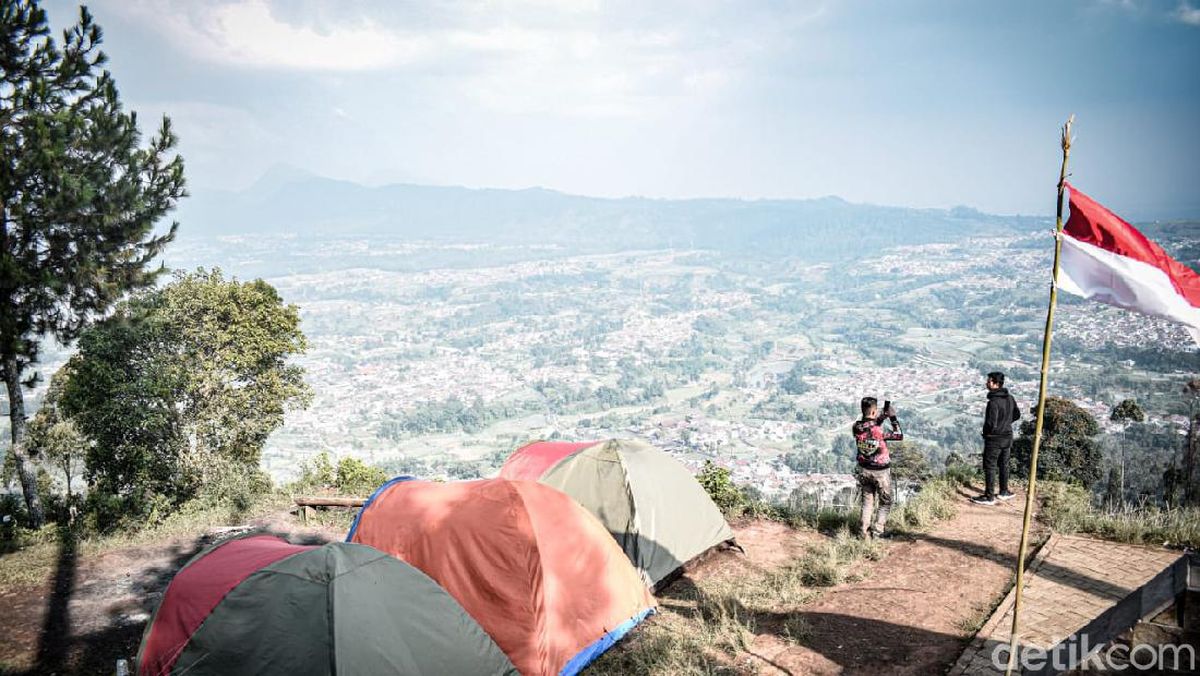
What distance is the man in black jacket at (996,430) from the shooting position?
26.1 ft

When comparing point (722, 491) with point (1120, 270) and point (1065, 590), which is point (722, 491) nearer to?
point (1065, 590)

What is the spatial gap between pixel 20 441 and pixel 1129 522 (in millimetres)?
15607

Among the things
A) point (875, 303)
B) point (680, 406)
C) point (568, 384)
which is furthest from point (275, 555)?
point (875, 303)

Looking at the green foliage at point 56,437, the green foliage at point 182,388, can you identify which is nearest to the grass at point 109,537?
the green foliage at point 182,388

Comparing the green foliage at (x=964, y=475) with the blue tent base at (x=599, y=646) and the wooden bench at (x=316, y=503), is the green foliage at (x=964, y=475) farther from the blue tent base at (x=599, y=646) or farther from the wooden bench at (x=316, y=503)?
the wooden bench at (x=316, y=503)

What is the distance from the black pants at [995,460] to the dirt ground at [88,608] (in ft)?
30.1

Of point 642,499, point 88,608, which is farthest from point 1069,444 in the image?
point 88,608

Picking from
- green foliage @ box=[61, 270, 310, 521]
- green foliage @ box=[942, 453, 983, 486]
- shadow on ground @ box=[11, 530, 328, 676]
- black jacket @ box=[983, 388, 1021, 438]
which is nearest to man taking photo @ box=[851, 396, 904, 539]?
black jacket @ box=[983, 388, 1021, 438]

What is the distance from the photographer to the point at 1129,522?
6898 millimetres

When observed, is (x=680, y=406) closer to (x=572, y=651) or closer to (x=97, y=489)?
(x=97, y=489)

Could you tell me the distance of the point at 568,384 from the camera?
66.7m

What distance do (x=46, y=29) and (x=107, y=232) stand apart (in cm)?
323

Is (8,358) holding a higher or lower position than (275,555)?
higher

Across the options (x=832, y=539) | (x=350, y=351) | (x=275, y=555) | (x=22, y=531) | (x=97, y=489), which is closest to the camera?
(x=275, y=555)
